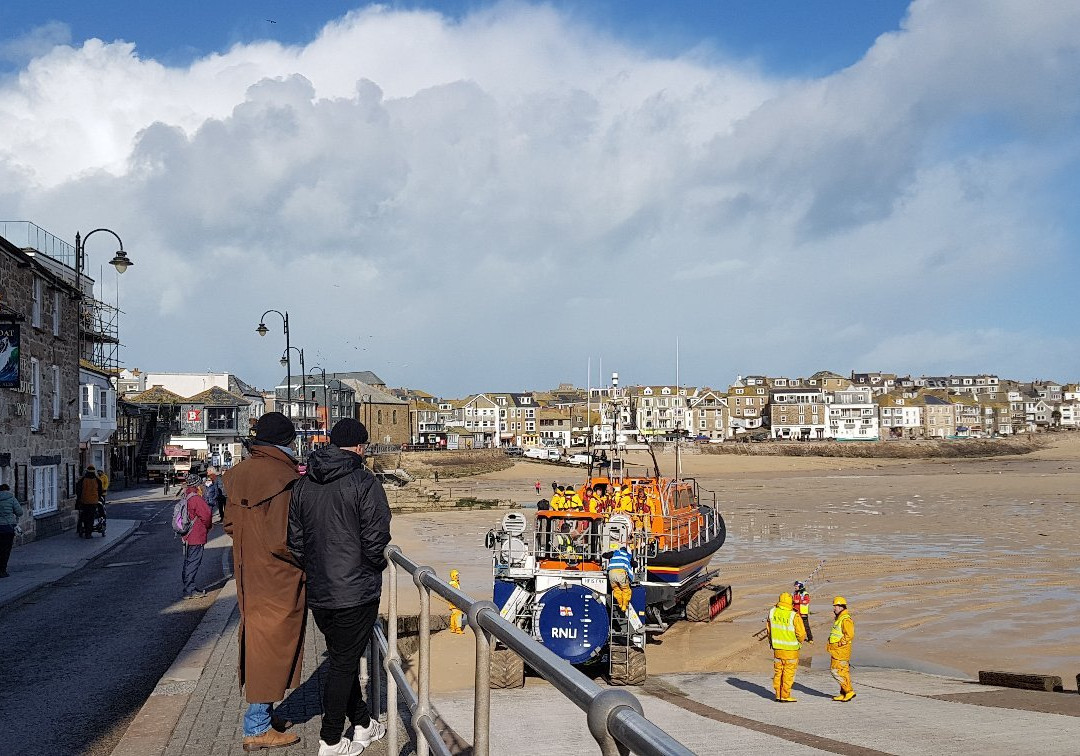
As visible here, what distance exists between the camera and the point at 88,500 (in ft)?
79.2

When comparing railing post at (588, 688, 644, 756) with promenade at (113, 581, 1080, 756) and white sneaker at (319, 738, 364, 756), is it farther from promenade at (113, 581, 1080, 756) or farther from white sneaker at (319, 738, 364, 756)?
white sneaker at (319, 738, 364, 756)

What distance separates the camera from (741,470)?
285 ft

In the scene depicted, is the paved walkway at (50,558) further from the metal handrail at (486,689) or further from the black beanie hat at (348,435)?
the metal handrail at (486,689)

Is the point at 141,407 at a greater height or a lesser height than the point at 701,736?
greater

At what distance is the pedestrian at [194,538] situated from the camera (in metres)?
14.1

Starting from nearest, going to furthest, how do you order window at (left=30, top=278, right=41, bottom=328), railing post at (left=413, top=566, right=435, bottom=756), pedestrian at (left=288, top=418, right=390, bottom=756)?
railing post at (left=413, top=566, right=435, bottom=756) < pedestrian at (left=288, top=418, right=390, bottom=756) < window at (left=30, top=278, right=41, bottom=328)

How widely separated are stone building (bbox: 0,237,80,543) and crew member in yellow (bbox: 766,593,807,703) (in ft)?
56.8

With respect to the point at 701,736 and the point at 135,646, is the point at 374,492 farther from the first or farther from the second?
the point at 135,646

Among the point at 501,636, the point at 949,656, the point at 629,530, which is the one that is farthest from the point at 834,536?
the point at 501,636

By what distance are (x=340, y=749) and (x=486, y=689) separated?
285 centimetres

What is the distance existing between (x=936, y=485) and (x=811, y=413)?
9273 cm

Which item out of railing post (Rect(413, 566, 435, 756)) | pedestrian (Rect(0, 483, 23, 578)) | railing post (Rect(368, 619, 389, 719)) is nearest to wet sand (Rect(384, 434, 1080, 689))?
railing post (Rect(368, 619, 389, 719))

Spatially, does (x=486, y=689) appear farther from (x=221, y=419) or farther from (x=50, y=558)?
(x=221, y=419)

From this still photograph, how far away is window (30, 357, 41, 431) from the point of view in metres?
24.1
